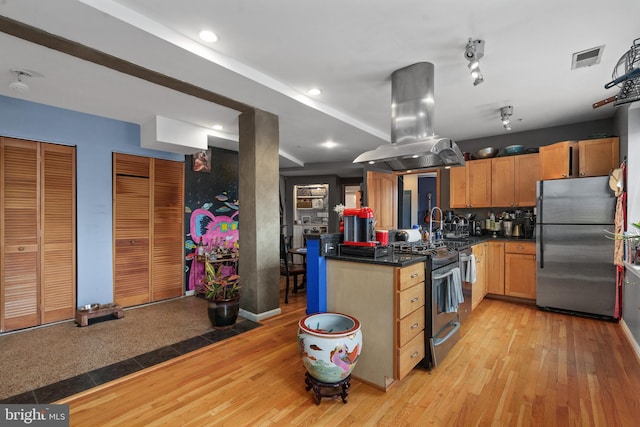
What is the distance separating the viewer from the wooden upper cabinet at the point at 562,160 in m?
3.71

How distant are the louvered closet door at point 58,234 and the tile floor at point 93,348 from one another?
0.89ft

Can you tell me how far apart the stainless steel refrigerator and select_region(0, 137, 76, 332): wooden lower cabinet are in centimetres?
587

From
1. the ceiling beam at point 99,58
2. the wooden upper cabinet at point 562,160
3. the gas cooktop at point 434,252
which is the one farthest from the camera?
the wooden upper cabinet at point 562,160

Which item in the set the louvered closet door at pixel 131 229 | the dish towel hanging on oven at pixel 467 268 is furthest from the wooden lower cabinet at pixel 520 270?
the louvered closet door at pixel 131 229

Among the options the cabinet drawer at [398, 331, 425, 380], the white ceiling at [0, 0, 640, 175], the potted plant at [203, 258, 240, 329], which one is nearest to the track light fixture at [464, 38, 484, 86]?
the white ceiling at [0, 0, 640, 175]

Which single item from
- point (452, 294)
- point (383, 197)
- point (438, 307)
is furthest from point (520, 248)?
point (438, 307)

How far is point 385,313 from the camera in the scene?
2.12 metres

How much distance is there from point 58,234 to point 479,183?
5.78 m

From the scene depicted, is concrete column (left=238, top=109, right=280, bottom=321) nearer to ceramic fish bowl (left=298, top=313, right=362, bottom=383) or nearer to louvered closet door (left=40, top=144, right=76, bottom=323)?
ceramic fish bowl (left=298, top=313, right=362, bottom=383)

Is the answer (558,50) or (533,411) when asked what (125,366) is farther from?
(558,50)

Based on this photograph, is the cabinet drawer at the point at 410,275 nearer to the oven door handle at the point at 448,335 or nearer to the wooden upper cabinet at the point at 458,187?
the oven door handle at the point at 448,335

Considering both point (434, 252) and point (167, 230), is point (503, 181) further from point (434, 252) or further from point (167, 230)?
point (167, 230)

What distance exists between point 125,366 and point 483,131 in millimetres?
5337

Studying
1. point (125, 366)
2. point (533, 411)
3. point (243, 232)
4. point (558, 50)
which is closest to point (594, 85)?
point (558, 50)
